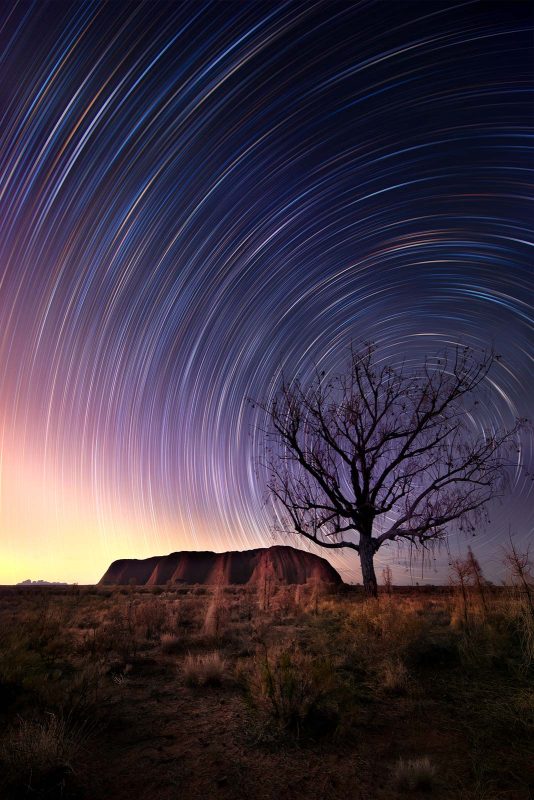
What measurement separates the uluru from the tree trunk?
7047 cm

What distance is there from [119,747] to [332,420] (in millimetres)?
13503

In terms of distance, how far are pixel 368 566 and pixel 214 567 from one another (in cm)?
8299

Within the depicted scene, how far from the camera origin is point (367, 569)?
1498cm

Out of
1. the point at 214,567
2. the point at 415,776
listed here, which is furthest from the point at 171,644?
the point at 214,567

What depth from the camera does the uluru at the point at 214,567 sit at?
84.6 metres

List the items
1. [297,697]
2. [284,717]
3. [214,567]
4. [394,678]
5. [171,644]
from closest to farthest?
[284,717] < [297,697] < [394,678] < [171,644] < [214,567]

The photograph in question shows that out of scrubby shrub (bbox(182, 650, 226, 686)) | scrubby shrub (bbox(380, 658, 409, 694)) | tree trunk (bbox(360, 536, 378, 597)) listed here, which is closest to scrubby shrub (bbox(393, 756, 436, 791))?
scrubby shrub (bbox(380, 658, 409, 694))

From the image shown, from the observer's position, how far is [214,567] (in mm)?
89875

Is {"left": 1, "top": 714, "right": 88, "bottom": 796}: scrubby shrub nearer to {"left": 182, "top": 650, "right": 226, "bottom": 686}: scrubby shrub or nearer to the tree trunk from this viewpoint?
{"left": 182, "top": 650, "right": 226, "bottom": 686}: scrubby shrub

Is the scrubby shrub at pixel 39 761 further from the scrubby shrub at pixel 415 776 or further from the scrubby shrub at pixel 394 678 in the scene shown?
the scrubby shrub at pixel 394 678

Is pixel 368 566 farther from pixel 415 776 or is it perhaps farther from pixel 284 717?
pixel 415 776

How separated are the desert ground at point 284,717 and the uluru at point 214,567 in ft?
258

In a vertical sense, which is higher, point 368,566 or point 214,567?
point 368,566

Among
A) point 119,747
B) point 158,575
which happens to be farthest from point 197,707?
point 158,575
